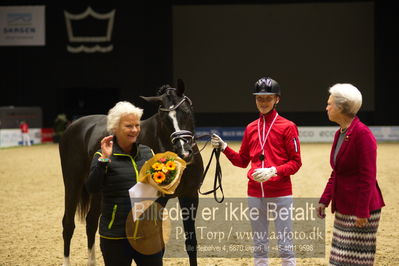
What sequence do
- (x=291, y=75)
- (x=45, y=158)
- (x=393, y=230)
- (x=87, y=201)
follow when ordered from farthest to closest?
(x=291, y=75) < (x=45, y=158) < (x=393, y=230) < (x=87, y=201)

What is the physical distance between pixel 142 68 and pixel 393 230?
21748 mm

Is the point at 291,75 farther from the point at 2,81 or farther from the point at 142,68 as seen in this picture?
the point at 2,81

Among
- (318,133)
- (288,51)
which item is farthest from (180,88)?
(288,51)

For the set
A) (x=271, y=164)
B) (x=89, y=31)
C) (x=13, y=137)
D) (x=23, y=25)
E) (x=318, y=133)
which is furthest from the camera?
(x=89, y=31)

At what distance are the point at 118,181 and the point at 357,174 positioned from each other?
4.77ft

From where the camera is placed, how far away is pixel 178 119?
3.97 m

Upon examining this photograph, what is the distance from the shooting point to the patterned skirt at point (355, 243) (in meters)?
2.79

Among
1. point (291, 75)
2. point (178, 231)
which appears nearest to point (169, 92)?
point (178, 231)

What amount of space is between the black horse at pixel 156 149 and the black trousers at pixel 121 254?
1030 millimetres

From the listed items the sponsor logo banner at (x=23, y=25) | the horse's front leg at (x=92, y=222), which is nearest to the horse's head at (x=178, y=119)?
the horse's front leg at (x=92, y=222)

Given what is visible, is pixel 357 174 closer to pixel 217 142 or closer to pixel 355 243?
pixel 355 243

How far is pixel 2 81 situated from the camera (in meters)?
26.9

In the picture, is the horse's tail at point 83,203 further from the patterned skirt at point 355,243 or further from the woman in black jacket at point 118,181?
the patterned skirt at point 355,243

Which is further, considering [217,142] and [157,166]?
[217,142]
